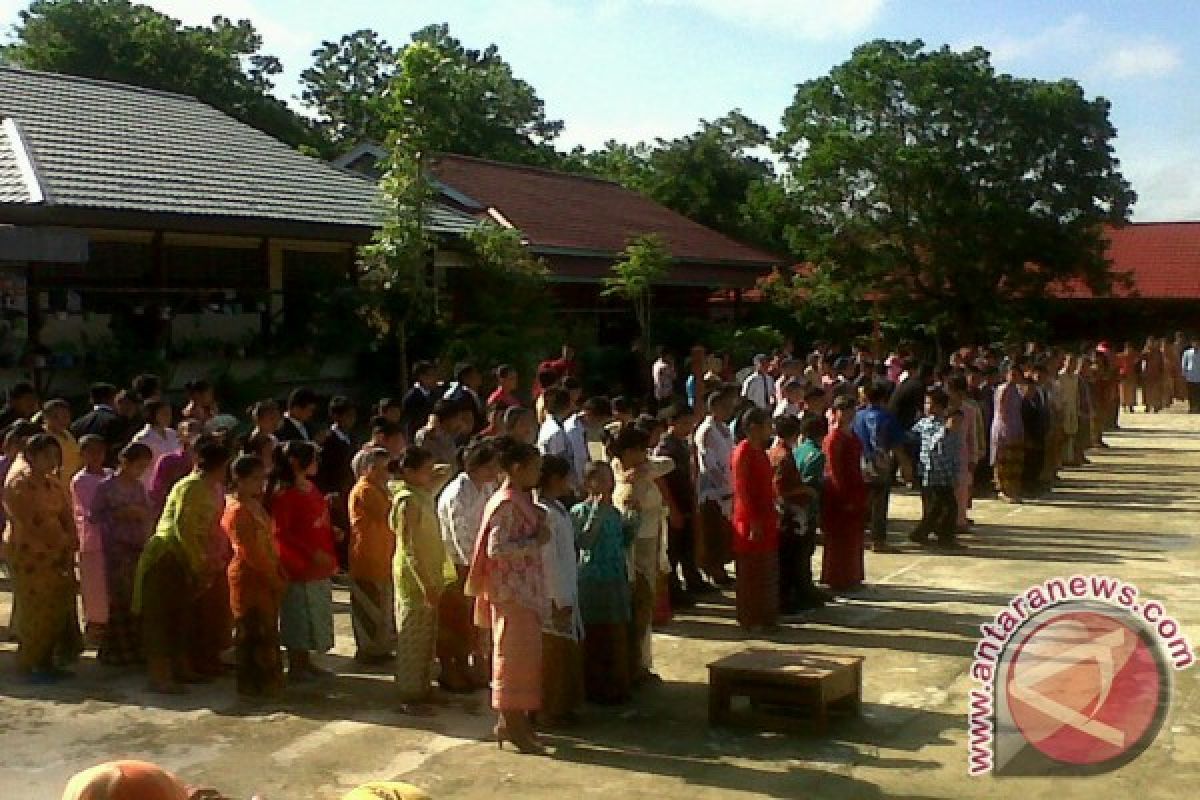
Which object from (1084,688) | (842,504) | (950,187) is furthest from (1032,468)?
(950,187)

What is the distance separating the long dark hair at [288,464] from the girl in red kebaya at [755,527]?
263cm

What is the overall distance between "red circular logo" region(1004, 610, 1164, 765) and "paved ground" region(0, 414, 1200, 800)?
18 centimetres

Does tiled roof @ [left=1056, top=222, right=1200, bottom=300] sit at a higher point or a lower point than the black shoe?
higher

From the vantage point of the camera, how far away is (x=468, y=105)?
1761 inches

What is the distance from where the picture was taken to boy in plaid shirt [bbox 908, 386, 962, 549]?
457 inches

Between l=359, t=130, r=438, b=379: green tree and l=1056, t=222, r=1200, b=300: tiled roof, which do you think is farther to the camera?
l=1056, t=222, r=1200, b=300: tiled roof

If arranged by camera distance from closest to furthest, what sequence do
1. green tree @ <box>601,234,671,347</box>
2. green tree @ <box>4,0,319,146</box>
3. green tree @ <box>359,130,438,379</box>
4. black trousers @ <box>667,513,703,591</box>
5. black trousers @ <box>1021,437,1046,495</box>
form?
black trousers @ <box>667,513,703,591</box>, black trousers @ <box>1021,437,1046,495</box>, green tree @ <box>359,130,438,379</box>, green tree @ <box>601,234,671,347</box>, green tree @ <box>4,0,319,146</box>

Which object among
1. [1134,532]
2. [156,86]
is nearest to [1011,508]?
[1134,532]

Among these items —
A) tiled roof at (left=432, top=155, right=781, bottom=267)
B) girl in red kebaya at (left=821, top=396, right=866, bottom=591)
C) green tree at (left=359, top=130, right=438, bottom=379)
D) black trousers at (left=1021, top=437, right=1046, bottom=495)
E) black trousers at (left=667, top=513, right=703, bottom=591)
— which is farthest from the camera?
tiled roof at (left=432, top=155, right=781, bottom=267)

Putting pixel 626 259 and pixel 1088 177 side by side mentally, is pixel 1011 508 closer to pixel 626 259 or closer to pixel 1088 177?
pixel 626 259

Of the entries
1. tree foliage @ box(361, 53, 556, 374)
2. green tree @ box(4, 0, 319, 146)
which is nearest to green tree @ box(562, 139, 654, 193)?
green tree @ box(4, 0, 319, 146)

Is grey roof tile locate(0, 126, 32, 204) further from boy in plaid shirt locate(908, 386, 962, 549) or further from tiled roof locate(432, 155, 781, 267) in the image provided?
boy in plaid shirt locate(908, 386, 962, 549)

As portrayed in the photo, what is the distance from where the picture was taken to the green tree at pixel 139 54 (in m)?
37.7

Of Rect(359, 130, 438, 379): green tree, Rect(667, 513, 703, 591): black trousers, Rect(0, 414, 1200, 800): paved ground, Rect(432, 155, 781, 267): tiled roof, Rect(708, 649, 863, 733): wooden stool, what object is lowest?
Rect(0, 414, 1200, 800): paved ground
